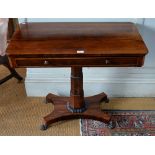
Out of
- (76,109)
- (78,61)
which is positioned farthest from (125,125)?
(78,61)

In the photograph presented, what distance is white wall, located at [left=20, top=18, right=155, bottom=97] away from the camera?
1.99m

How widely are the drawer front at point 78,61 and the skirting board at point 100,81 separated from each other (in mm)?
597

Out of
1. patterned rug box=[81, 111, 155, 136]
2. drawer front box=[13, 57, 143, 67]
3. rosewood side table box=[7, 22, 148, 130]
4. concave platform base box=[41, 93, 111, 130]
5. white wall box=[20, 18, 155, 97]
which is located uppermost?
rosewood side table box=[7, 22, 148, 130]

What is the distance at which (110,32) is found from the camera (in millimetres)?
1538

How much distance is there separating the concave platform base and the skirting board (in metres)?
0.15

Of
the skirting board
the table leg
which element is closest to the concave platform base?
the table leg

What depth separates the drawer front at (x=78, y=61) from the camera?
4.45 ft

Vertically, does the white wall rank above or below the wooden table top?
below

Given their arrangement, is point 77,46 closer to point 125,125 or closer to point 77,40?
point 77,40

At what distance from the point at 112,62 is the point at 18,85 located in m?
1.23

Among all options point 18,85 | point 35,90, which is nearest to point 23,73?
point 18,85

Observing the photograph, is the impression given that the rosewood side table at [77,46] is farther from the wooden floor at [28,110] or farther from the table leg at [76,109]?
the wooden floor at [28,110]

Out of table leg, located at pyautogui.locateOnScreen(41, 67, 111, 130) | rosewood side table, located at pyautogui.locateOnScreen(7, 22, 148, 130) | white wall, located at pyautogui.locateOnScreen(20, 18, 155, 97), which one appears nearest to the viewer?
rosewood side table, located at pyautogui.locateOnScreen(7, 22, 148, 130)

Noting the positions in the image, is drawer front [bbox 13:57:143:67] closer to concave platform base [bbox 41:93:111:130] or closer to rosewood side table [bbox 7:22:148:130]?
rosewood side table [bbox 7:22:148:130]
